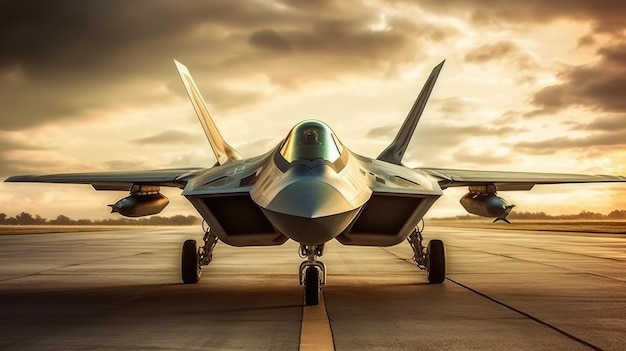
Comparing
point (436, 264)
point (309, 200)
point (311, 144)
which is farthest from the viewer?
point (436, 264)

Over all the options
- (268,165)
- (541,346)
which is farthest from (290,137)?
(541,346)

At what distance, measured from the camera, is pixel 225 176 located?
934 cm

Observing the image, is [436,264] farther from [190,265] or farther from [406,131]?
[190,265]

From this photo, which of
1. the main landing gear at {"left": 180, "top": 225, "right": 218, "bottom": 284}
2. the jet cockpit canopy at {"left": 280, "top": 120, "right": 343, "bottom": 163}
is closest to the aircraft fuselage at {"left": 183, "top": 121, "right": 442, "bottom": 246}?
the jet cockpit canopy at {"left": 280, "top": 120, "right": 343, "bottom": 163}

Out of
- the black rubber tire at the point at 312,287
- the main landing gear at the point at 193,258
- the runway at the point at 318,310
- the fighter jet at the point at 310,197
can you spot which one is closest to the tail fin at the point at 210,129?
the fighter jet at the point at 310,197

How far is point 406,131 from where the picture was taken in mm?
12875

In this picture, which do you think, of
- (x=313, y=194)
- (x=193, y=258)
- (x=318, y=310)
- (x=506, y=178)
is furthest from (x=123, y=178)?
(x=506, y=178)

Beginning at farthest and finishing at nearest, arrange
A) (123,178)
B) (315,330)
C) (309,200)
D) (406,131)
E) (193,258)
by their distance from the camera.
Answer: (406,131)
(123,178)
(193,258)
(309,200)
(315,330)

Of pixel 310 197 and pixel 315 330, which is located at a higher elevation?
pixel 310 197

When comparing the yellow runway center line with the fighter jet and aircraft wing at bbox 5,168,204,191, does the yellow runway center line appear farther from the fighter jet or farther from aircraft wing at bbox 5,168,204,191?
aircraft wing at bbox 5,168,204,191

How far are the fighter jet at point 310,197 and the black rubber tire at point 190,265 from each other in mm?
16

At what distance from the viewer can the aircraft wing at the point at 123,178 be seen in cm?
1133

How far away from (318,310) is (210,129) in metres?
5.94

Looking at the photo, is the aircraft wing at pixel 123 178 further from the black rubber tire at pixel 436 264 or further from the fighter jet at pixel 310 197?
the black rubber tire at pixel 436 264
